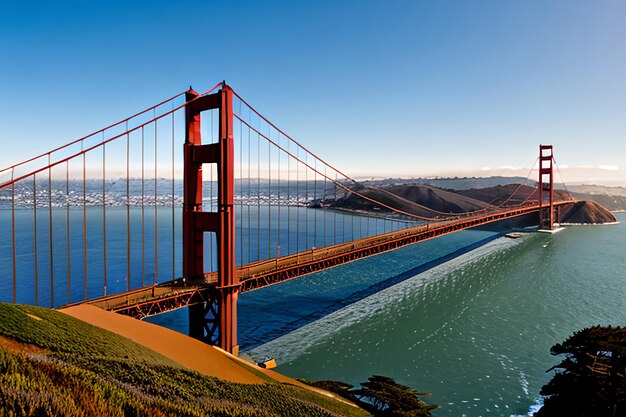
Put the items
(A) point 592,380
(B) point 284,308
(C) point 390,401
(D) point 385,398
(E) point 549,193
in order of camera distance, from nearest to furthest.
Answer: (A) point 592,380
(C) point 390,401
(D) point 385,398
(B) point 284,308
(E) point 549,193

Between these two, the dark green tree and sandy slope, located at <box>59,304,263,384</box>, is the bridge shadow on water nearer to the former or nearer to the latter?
sandy slope, located at <box>59,304,263,384</box>

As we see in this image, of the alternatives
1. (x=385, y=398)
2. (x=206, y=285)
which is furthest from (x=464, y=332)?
(x=206, y=285)

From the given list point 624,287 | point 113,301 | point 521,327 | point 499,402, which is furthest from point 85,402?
point 624,287

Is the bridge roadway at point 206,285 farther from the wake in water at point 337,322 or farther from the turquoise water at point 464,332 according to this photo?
the turquoise water at point 464,332

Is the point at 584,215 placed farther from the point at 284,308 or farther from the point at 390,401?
the point at 390,401

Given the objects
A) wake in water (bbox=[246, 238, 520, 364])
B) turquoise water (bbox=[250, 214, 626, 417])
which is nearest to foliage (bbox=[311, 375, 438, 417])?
turquoise water (bbox=[250, 214, 626, 417])

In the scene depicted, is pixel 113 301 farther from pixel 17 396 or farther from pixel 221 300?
pixel 17 396
